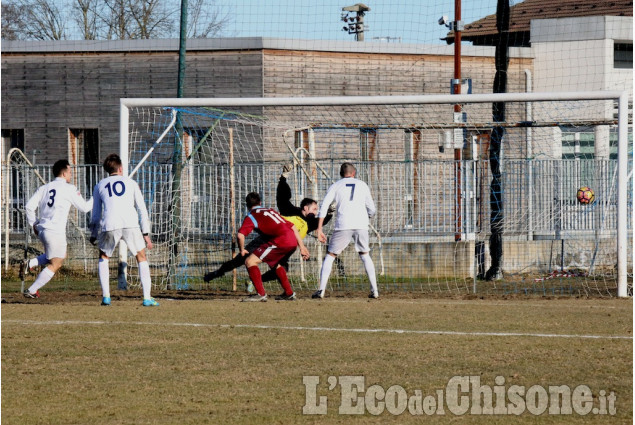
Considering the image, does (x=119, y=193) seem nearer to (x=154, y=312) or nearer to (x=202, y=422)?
(x=154, y=312)

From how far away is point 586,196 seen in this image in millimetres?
20203

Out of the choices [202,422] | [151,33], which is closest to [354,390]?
[202,422]

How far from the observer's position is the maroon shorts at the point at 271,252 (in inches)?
560

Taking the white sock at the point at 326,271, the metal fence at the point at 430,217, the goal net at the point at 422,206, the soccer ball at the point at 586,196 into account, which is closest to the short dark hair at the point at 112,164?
the goal net at the point at 422,206

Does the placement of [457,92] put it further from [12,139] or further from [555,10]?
[12,139]

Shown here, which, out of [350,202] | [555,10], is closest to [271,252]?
[350,202]

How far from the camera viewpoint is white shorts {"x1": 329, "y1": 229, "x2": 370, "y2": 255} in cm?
1492

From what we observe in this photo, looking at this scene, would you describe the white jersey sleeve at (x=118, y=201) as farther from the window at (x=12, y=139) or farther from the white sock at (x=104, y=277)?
the window at (x=12, y=139)

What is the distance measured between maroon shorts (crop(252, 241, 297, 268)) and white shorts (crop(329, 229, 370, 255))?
0.79m

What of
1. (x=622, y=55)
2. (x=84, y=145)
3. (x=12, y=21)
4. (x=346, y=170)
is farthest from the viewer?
(x=12, y=21)

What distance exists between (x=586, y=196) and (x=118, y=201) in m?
10.1

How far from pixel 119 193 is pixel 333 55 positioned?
47.2ft

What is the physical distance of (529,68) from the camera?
2914 centimetres

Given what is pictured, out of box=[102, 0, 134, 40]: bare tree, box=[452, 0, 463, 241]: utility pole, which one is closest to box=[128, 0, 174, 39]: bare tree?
box=[102, 0, 134, 40]: bare tree
